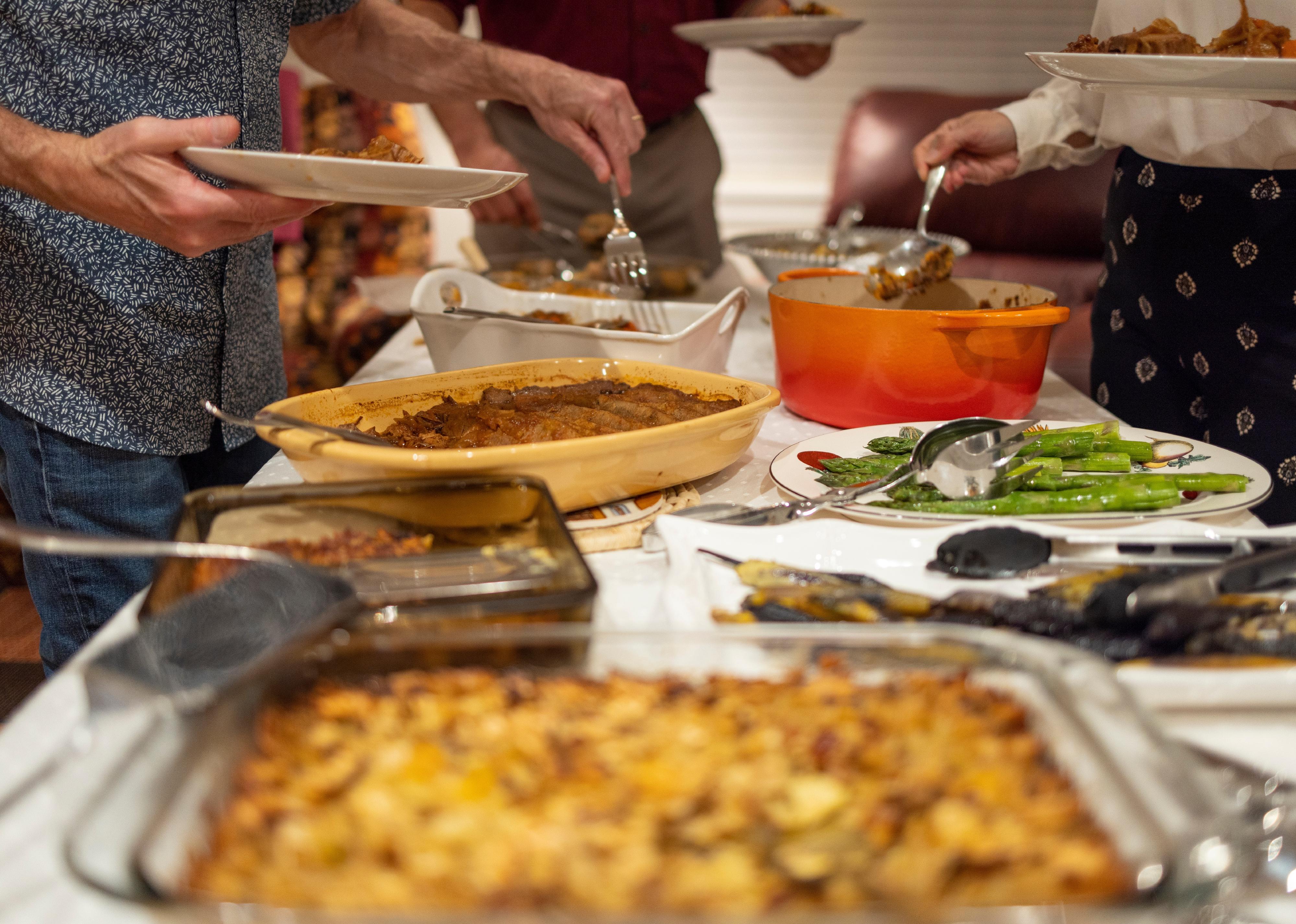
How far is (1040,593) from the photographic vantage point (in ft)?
2.79

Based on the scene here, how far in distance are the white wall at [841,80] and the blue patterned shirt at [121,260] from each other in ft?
12.9

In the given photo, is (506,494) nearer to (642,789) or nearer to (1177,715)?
(642,789)

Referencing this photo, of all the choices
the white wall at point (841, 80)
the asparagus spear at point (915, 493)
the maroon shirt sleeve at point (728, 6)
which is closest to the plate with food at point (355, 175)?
the asparagus spear at point (915, 493)

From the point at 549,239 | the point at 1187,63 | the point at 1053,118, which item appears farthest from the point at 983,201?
the point at 1187,63

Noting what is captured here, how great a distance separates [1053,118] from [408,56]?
4.23 feet

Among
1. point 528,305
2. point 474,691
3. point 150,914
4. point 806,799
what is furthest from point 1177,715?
point 528,305

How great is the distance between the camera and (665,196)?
9.75ft

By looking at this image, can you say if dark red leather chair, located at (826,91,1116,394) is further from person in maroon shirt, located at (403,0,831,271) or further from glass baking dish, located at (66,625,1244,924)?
glass baking dish, located at (66,625,1244,924)

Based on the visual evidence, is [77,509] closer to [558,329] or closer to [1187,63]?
[558,329]

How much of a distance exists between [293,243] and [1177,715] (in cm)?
439

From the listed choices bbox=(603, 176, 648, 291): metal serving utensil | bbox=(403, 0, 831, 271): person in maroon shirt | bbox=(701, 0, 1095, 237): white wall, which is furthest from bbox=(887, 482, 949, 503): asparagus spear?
bbox=(701, 0, 1095, 237): white wall

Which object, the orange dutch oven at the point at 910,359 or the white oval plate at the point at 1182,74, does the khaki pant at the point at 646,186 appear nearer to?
the orange dutch oven at the point at 910,359

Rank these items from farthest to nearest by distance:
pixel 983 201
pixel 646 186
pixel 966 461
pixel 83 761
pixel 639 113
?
pixel 983 201, pixel 646 186, pixel 639 113, pixel 966 461, pixel 83 761

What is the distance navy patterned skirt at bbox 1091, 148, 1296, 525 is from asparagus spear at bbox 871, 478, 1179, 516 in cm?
64
